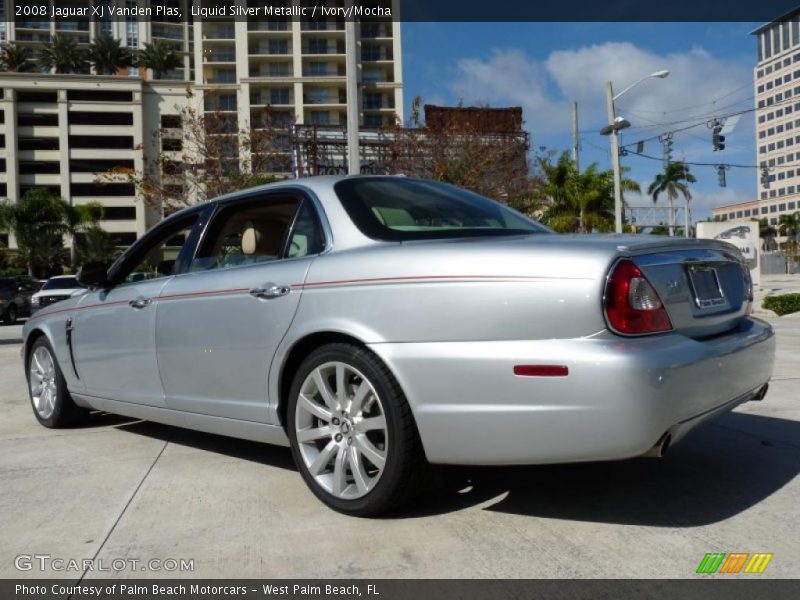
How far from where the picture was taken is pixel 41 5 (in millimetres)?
86625

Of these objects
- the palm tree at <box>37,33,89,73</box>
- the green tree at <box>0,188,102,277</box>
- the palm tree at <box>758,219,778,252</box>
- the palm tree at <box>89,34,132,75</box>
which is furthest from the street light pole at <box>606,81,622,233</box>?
the palm tree at <box>758,219,778,252</box>

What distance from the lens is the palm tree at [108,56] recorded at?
3012 inches

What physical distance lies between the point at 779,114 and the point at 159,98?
10542 centimetres

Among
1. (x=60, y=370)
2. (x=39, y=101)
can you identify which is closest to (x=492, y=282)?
(x=60, y=370)

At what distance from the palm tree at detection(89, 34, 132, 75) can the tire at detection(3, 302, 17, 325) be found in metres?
62.8

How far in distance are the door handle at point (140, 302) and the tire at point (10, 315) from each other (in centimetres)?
1982

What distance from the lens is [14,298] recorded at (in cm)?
2186

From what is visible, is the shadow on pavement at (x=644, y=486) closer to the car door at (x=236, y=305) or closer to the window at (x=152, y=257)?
the car door at (x=236, y=305)

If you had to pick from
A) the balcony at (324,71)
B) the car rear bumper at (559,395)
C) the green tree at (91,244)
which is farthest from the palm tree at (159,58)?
the car rear bumper at (559,395)

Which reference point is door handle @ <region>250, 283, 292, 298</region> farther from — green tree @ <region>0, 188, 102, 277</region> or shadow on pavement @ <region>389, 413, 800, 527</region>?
green tree @ <region>0, 188, 102, 277</region>

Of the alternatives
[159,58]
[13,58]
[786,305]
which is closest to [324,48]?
[159,58]

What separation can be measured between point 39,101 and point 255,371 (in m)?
79.7
